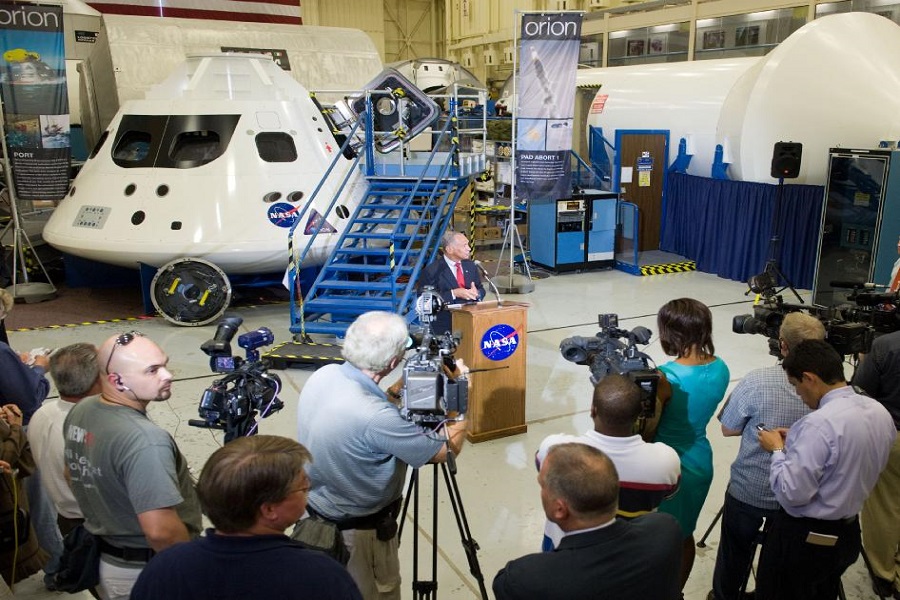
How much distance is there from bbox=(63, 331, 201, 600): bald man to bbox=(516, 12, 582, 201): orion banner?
8.03 metres

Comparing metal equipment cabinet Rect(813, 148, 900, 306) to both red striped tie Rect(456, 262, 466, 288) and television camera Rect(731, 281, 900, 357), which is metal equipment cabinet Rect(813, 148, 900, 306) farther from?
red striped tie Rect(456, 262, 466, 288)

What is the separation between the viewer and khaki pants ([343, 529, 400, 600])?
2.92 meters

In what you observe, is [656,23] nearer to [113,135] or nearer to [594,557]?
[113,135]

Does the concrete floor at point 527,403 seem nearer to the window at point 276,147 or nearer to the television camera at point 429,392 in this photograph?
the television camera at point 429,392

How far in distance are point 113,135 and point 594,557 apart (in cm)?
961

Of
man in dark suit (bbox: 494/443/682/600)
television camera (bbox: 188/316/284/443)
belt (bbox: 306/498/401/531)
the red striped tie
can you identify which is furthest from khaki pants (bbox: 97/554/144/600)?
the red striped tie

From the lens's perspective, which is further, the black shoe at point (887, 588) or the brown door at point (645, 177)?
the brown door at point (645, 177)

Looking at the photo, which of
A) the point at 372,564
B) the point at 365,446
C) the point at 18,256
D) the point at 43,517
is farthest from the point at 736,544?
the point at 18,256

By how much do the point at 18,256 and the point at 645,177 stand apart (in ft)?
34.6

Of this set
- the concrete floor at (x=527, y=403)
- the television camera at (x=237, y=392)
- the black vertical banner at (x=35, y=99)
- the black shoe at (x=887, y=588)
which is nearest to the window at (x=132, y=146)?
the black vertical banner at (x=35, y=99)

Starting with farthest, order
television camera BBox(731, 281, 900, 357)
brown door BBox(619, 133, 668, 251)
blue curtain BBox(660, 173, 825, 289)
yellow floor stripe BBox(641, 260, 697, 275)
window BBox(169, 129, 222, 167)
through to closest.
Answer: brown door BBox(619, 133, 668, 251), yellow floor stripe BBox(641, 260, 697, 275), blue curtain BBox(660, 173, 825, 289), window BBox(169, 129, 222, 167), television camera BBox(731, 281, 900, 357)

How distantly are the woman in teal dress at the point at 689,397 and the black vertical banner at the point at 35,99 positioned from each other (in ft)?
30.9

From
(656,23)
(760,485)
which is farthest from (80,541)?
(656,23)

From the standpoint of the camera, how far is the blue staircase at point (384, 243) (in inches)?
315
